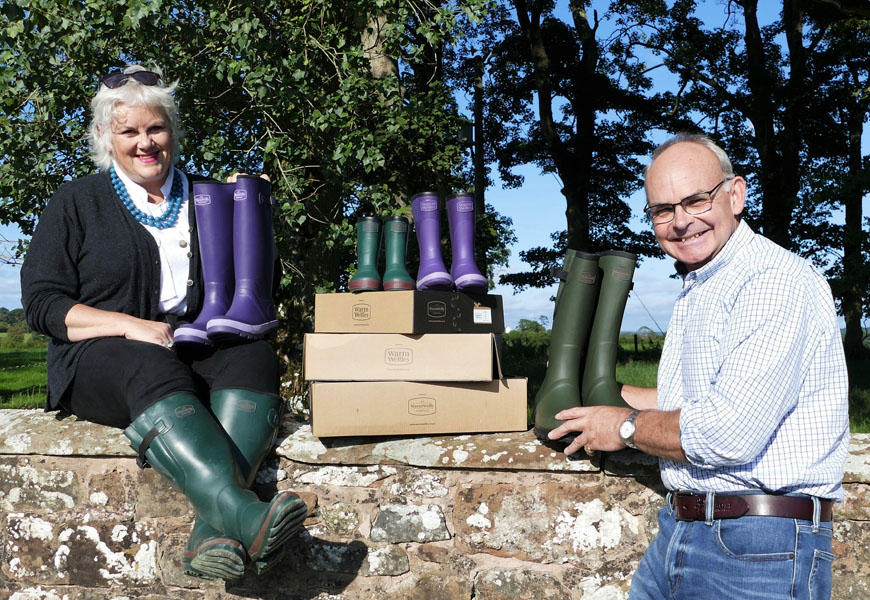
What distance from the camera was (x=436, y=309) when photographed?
246 centimetres

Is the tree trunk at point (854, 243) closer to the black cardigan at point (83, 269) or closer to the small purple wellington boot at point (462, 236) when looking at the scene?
the small purple wellington boot at point (462, 236)

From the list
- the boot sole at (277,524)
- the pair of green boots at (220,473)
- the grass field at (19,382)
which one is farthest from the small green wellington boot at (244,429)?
the grass field at (19,382)

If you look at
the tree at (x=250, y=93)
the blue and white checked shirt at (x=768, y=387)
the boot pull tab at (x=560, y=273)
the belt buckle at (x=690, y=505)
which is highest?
the tree at (x=250, y=93)

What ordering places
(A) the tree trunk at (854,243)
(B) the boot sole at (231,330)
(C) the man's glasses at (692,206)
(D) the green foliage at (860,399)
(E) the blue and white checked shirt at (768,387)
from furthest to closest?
(A) the tree trunk at (854,243) → (D) the green foliage at (860,399) → (B) the boot sole at (231,330) → (C) the man's glasses at (692,206) → (E) the blue and white checked shirt at (768,387)

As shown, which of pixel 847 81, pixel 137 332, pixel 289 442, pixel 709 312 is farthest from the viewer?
pixel 847 81

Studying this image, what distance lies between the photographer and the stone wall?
91.8 inches

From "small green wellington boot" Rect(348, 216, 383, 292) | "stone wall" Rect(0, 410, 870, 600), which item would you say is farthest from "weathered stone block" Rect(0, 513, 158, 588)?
"small green wellington boot" Rect(348, 216, 383, 292)

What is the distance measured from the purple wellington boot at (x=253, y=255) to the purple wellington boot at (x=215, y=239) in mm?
27

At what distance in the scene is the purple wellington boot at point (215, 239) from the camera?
98.3 inches

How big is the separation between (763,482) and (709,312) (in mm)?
391

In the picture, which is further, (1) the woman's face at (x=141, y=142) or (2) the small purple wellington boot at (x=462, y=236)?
(2) the small purple wellington boot at (x=462, y=236)

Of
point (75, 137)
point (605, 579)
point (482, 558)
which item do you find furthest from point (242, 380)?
point (75, 137)

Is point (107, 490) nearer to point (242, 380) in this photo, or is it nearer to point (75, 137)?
point (242, 380)

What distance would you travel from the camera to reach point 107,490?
2.52 metres
